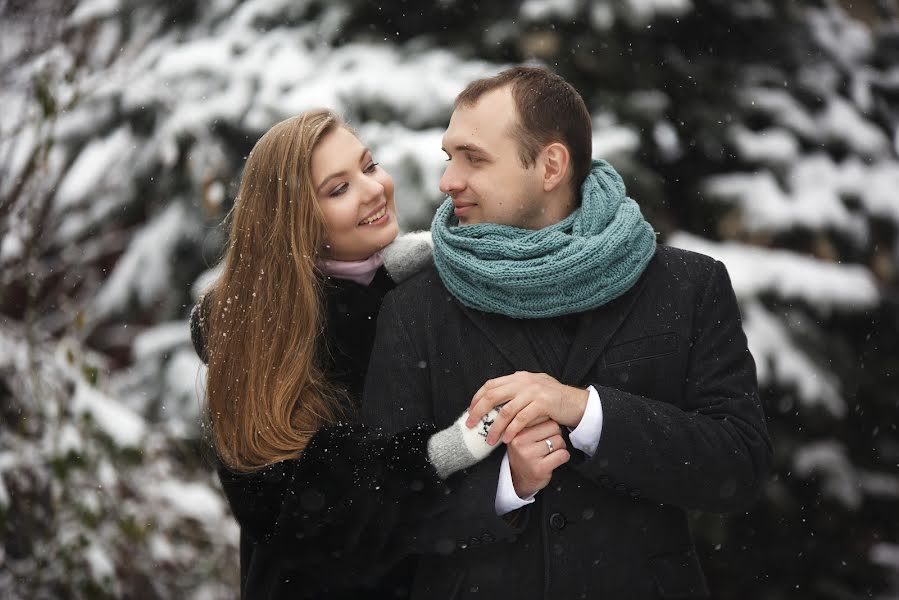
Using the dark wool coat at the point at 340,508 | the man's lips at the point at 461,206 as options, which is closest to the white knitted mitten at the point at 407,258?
the man's lips at the point at 461,206

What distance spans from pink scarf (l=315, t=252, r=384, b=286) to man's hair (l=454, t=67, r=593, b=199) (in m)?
0.58

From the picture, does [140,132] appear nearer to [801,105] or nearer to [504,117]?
[504,117]

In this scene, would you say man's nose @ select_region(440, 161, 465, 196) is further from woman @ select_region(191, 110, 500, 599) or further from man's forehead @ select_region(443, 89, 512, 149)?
woman @ select_region(191, 110, 500, 599)

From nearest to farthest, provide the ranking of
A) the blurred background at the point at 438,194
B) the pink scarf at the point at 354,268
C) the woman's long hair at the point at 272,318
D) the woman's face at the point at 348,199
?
1. the woman's long hair at the point at 272,318
2. the woman's face at the point at 348,199
3. the pink scarf at the point at 354,268
4. the blurred background at the point at 438,194

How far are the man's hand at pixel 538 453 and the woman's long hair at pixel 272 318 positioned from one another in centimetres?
64

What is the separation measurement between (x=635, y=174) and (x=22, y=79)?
298 cm

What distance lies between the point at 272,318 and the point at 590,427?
0.96 metres

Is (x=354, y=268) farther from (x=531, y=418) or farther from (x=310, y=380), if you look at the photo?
(x=531, y=418)

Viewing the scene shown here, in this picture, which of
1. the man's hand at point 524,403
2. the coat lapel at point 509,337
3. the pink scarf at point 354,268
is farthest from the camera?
the pink scarf at point 354,268

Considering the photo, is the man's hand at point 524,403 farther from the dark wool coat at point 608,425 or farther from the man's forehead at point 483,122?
the man's forehead at point 483,122

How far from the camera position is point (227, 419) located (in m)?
2.49

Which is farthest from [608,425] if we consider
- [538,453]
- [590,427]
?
[538,453]

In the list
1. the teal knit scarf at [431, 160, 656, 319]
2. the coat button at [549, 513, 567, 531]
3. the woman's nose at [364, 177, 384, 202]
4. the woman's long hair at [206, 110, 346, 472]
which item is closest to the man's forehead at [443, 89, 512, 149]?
the teal knit scarf at [431, 160, 656, 319]

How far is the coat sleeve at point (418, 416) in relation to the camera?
2.07 metres
